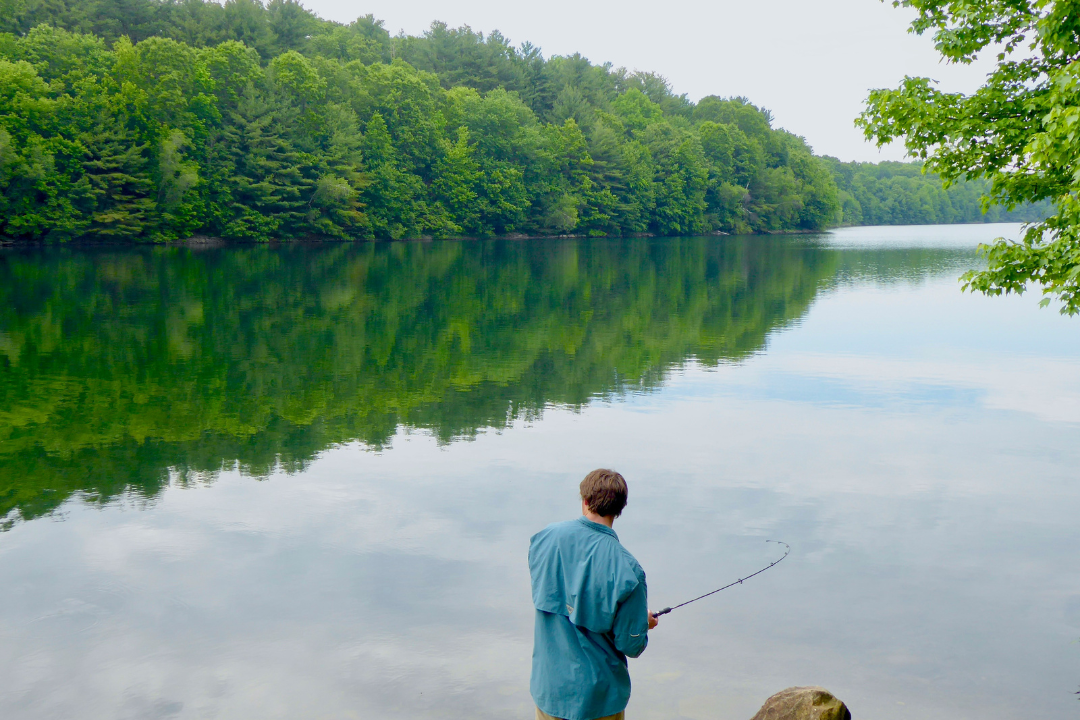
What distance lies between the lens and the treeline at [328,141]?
60.1 meters

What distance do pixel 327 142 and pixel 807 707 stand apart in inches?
3012

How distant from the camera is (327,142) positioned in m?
76.7

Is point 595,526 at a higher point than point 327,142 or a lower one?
lower

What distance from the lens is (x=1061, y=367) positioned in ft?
66.2

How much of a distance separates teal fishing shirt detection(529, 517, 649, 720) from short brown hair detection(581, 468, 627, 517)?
0.08 m

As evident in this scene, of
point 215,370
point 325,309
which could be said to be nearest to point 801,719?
point 215,370

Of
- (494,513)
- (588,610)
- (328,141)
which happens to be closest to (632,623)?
(588,610)

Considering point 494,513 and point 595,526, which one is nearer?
point 595,526

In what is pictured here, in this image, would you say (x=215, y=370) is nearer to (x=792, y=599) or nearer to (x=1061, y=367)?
(x=792, y=599)

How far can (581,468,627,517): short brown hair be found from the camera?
4133 millimetres

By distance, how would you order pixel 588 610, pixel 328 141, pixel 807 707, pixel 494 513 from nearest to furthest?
pixel 588 610 < pixel 807 707 < pixel 494 513 < pixel 328 141

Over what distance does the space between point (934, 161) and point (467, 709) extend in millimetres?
10261

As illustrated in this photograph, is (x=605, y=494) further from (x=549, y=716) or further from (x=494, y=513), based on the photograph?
(x=494, y=513)

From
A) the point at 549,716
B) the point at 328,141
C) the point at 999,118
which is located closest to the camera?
the point at 549,716
